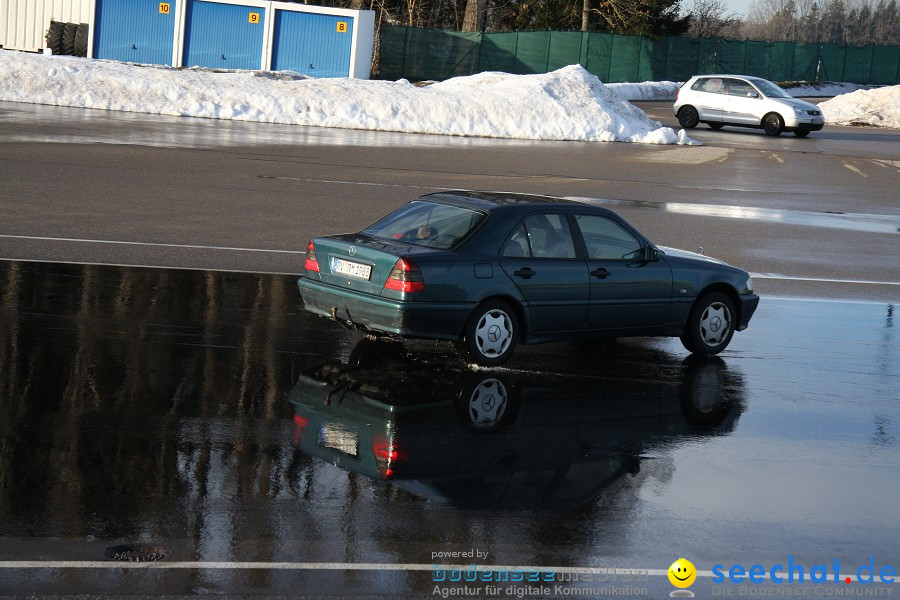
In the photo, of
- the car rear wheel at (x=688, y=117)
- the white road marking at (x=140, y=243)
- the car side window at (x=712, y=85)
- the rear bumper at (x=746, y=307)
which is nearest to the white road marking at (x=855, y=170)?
the car side window at (x=712, y=85)

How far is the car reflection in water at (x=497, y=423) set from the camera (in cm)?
645

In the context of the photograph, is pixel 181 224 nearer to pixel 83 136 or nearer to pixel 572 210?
pixel 572 210

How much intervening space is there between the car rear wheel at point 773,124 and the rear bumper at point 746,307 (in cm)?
2729

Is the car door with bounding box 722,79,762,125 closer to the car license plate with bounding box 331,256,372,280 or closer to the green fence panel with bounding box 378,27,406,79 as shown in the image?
the green fence panel with bounding box 378,27,406,79

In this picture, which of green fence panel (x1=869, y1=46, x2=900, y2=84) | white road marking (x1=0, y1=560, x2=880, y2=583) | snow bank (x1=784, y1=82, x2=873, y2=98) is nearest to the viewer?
white road marking (x1=0, y1=560, x2=880, y2=583)

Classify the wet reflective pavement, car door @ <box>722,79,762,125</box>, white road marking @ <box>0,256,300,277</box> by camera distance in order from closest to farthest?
the wet reflective pavement → white road marking @ <box>0,256,300,277</box> → car door @ <box>722,79,762,125</box>

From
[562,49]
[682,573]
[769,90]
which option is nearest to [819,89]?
[562,49]

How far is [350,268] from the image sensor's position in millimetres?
8898

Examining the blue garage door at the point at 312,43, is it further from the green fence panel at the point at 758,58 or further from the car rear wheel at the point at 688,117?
the green fence panel at the point at 758,58

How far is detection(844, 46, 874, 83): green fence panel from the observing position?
2680 inches

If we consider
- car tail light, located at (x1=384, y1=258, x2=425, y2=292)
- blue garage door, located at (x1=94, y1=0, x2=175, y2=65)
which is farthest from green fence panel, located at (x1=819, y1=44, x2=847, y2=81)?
car tail light, located at (x1=384, y1=258, x2=425, y2=292)

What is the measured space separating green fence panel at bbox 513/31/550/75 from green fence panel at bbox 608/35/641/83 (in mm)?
4311

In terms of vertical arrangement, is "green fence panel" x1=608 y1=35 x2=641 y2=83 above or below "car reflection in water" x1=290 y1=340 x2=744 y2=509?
above

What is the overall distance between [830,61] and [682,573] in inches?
2676
